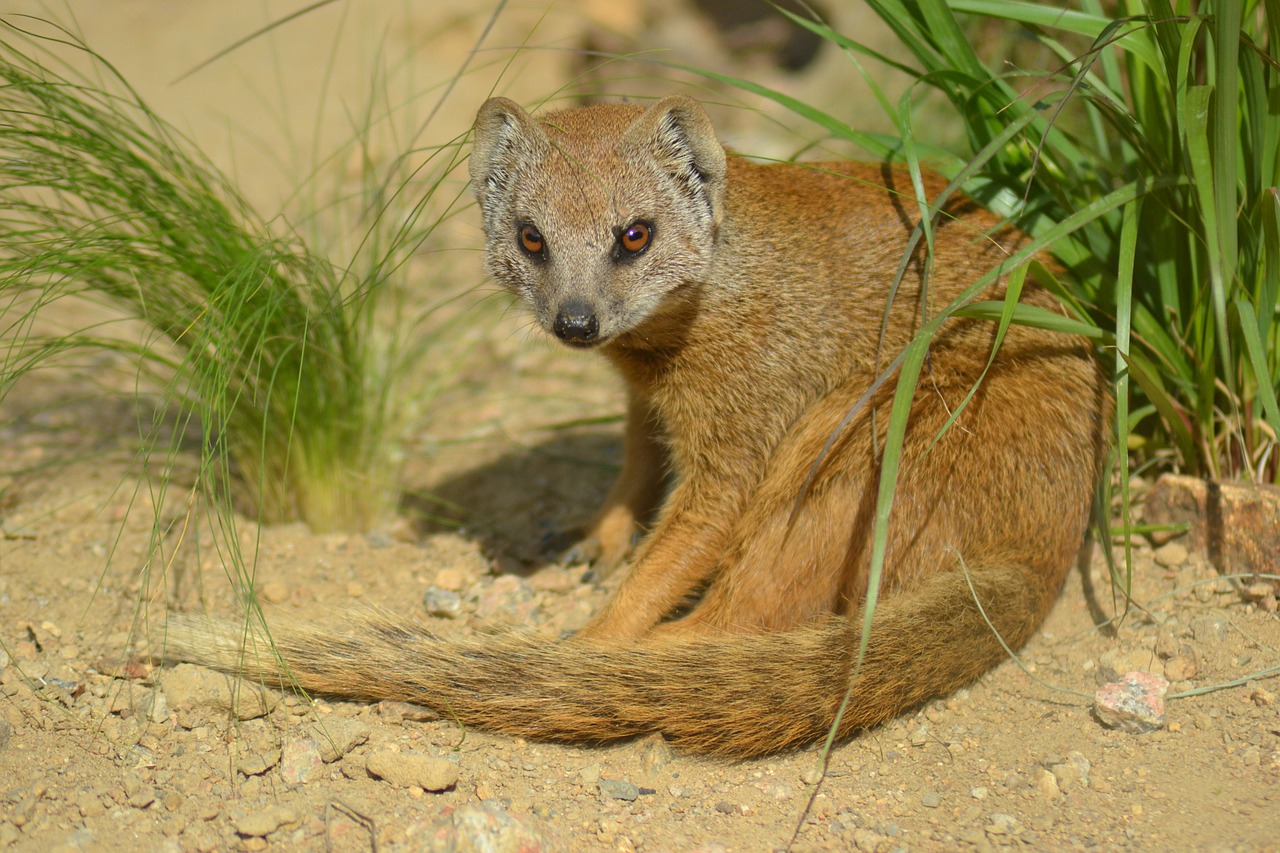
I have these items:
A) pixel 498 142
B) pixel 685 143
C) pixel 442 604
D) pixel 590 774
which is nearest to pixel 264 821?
pixel 590 774

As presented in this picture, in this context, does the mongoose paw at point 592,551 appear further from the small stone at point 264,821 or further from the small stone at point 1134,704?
the small stone at point 1134,704

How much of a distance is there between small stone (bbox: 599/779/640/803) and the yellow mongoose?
0.12 metres

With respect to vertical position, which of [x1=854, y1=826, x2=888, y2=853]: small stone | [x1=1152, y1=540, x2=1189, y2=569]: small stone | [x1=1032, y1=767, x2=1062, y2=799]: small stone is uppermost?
[x1=854, y1=826, x2=888, y2=853]: small stone

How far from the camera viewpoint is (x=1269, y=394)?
7.98 ft

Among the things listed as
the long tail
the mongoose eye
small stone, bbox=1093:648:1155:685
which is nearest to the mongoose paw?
the long tail

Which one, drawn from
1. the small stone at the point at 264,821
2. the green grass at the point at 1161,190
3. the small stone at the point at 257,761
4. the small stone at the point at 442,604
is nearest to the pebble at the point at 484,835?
the small stone at the point at 264,821

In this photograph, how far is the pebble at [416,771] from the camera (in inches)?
90.7

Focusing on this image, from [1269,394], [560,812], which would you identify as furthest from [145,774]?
[1269,394]

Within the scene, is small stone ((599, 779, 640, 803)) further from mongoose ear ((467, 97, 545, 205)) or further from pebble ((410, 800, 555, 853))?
mongoose ear ((467, 97, 545, 205))

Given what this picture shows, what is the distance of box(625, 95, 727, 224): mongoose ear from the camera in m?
2.71

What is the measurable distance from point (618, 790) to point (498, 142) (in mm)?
1702

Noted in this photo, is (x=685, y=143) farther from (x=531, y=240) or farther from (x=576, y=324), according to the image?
(x=576, y=324)

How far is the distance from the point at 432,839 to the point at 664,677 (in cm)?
65

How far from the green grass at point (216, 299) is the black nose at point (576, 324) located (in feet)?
1.44
